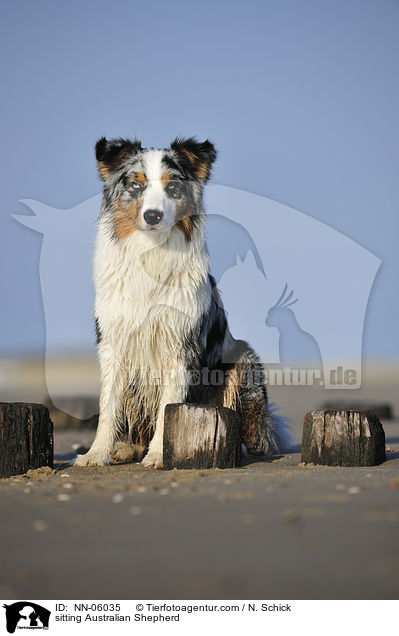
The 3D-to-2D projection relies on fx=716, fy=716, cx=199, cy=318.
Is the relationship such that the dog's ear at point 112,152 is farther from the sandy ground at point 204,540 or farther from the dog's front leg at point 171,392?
the sandy ground at point 204,540

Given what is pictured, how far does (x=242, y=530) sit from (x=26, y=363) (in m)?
21.5

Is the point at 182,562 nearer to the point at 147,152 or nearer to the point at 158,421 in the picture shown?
the point at 158,421

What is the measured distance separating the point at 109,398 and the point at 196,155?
90.5 inches

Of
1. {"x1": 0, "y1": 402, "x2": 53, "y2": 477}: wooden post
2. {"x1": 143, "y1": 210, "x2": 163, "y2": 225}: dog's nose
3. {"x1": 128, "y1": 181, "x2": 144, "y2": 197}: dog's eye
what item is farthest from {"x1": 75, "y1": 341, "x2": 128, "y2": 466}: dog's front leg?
{"x1": 128, "y1": 181, "x2": 144, "y2": 197}: dog's eye

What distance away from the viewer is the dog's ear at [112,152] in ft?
20.5

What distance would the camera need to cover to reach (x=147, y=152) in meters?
6.11

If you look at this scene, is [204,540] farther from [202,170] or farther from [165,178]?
[202,170]

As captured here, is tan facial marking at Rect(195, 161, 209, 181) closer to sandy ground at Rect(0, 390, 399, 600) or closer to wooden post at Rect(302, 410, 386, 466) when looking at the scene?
wooden post at Rect(302, 410, 386, 466)

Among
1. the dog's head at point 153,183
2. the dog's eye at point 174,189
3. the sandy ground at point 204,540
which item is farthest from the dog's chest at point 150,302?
the sandy ground at point 204,540

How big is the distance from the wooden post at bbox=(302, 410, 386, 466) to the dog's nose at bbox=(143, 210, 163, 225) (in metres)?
2.07

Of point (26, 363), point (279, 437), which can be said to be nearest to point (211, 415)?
point (279, 437)

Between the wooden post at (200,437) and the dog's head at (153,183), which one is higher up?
the dog's head at (153,183)

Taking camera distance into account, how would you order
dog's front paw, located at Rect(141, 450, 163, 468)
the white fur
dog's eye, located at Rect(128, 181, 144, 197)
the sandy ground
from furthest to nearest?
the white fur, dog's eye, located at Rect(128, 181, 144, 197), dog's front paw, located at Rect(141, 450, 163, 468), the sandy ground
